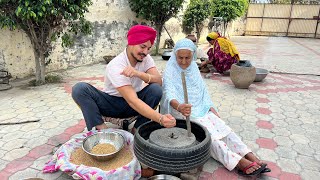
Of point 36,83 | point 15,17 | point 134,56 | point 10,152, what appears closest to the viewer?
point 134,56

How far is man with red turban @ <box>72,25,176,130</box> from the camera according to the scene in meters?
2.29

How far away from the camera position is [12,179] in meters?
2.28

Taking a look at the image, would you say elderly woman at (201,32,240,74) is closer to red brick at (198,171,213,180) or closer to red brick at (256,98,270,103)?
red brick at (256,98,270,103)

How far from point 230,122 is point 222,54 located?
2667 mm

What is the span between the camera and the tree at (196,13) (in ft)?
36.9

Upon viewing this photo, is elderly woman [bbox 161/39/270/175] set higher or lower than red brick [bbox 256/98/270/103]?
Result: higher

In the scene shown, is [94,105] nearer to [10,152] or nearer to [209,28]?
[10,152]

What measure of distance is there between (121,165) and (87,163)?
12.2 inches

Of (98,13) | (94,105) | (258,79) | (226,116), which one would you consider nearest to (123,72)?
(94,105)

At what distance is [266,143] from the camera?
3078 millimetres

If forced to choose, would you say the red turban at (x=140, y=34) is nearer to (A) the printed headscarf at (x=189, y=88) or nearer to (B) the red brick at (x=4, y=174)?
(A) the printed headscarf at (x=189, y=88)

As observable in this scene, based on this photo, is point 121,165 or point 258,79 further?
point 258,79

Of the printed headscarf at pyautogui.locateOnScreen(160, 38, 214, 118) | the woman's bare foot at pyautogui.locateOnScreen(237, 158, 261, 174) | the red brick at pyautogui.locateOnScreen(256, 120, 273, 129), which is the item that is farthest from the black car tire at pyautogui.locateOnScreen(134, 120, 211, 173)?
the red brick at pyautogui.locateOnScreen(256, 120, 273, 129)

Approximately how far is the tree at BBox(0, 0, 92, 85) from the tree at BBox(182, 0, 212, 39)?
280 inches
